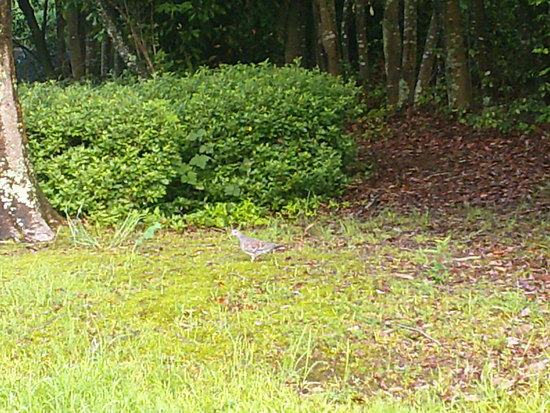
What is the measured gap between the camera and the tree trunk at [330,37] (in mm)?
12484

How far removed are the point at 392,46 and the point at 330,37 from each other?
1090 millimetres

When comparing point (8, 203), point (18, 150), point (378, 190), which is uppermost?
point (18, 150)

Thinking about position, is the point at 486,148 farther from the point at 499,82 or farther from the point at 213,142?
the point at 213,142

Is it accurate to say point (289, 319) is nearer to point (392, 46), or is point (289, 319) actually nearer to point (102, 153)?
point (102, 153)

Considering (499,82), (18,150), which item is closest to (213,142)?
(18,150)

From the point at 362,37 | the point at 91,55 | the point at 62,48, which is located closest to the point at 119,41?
the point at 362,37

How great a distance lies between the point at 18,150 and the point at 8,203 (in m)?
0.44

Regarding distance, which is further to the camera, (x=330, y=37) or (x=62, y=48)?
(x=62, y=48)

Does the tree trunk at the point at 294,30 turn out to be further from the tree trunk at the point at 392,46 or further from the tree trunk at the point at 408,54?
the tree trunk at the point at 408,54

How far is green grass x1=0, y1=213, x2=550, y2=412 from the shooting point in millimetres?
3213

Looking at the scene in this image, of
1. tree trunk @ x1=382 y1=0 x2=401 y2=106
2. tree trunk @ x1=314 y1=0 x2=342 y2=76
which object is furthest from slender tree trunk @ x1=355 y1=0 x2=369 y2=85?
tree trunk @ x1=382 y1=0 x2=401 y2=106

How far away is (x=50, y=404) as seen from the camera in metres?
3.10

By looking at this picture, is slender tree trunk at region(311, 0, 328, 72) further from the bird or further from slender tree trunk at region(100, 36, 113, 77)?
the bird

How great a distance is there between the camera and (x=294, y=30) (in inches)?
523
